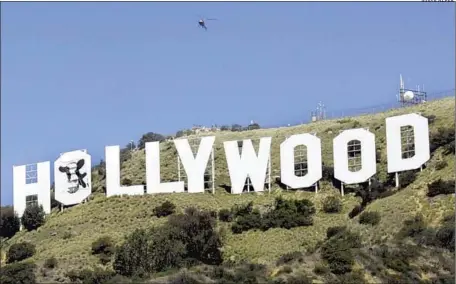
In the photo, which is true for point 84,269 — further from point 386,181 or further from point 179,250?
point 386,181

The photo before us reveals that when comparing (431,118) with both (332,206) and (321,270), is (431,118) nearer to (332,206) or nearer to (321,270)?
(332,206)

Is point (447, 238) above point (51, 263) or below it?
above

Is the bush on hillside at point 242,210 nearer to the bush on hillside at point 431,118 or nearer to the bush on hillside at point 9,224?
the bush on hillside at point 431,118

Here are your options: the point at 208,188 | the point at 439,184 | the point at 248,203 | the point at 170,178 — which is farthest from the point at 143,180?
the point at 439,184

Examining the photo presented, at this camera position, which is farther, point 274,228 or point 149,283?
point 274,228

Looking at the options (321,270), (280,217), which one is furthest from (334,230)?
(321,270)

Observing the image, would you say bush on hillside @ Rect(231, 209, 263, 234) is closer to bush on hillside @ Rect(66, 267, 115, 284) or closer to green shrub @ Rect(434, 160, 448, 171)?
bush on hillside @ Rect(66, 267, 115, 284)

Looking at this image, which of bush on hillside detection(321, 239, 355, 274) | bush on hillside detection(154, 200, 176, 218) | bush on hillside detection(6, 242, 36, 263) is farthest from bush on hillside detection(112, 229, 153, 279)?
bush on hillside detection(321, 239, 355, 274)
